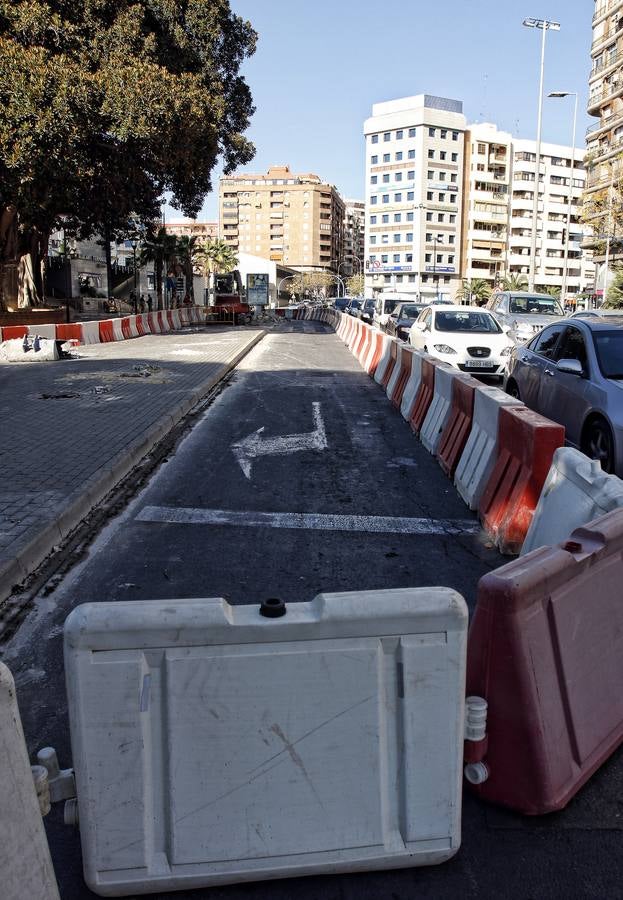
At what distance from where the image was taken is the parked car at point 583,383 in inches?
302

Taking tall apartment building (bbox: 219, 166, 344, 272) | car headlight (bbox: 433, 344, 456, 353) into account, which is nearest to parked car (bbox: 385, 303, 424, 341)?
car headlight (bbox: 433, 344, 456, 353)

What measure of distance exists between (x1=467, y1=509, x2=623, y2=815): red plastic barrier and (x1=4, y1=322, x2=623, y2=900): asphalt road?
0.15 m

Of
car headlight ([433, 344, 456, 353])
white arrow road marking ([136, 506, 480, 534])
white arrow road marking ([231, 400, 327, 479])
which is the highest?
car headlight ([433, 344, 456, 353])

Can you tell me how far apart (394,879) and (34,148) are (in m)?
24.5

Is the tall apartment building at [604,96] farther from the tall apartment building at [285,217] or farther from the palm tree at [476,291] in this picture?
the tall apartment building at [285,217]

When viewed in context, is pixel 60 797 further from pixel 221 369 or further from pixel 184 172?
pixel 184 172

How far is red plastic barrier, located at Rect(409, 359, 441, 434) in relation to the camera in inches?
402

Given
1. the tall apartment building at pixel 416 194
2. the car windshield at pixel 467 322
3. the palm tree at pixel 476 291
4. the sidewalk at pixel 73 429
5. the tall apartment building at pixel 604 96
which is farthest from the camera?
the tall apartment building at pixel 416 194

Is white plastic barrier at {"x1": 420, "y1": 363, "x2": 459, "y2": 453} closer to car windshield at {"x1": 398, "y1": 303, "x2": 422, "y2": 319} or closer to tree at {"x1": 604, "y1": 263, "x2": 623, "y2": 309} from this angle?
car windshield at {"x1": 398, "y1": 303, "x2": 422, "y2": 319}

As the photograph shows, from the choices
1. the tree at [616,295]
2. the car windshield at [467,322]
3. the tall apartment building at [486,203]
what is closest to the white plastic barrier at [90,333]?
the car windshield at [467,322]

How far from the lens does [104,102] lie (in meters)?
23.8

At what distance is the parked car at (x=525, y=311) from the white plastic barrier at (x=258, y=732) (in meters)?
16.9

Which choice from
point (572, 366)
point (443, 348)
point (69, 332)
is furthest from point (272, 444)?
point (69, 332)

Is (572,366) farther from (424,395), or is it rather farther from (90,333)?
(90,333)
